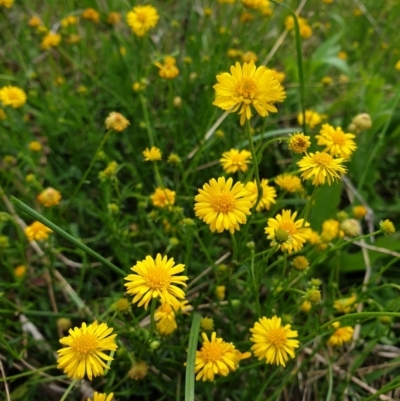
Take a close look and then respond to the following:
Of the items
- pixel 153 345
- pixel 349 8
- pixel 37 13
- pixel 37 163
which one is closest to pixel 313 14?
pixel 349 8

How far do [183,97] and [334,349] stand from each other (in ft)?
3.42

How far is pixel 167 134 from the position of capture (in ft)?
6.04

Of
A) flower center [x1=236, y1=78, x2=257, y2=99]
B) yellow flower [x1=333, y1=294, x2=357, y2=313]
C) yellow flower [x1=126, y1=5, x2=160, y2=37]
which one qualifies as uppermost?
flower center [x1=236, y1=78, x2=257, y2=99]

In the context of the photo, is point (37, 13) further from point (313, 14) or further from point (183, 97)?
point (313, 14)

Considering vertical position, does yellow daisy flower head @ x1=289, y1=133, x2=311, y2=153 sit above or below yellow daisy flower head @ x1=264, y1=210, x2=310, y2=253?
above

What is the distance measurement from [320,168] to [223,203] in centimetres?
23

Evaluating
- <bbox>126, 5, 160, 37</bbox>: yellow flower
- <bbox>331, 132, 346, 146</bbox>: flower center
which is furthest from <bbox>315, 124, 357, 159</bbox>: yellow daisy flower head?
<bbox>126, 5, 160, 37</bbox>: yellow flower

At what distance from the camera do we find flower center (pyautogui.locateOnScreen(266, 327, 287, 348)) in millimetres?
1051

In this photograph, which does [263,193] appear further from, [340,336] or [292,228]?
[340,336]

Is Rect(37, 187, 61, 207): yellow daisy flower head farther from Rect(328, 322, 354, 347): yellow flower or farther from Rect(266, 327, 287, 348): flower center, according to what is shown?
Rect(328, 322, 354, 347): yellow flower

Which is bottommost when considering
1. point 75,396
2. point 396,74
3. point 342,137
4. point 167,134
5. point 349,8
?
point 75,396

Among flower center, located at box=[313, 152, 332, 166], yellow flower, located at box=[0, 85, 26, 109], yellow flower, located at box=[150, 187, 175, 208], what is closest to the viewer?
flower center, located at box=[313, 152, 332, 166]

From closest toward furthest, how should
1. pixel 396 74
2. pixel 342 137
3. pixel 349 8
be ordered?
pixel 342 137, pixel 396 74, pixel 349 8

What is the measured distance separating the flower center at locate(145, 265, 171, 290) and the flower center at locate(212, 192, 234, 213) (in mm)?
168
